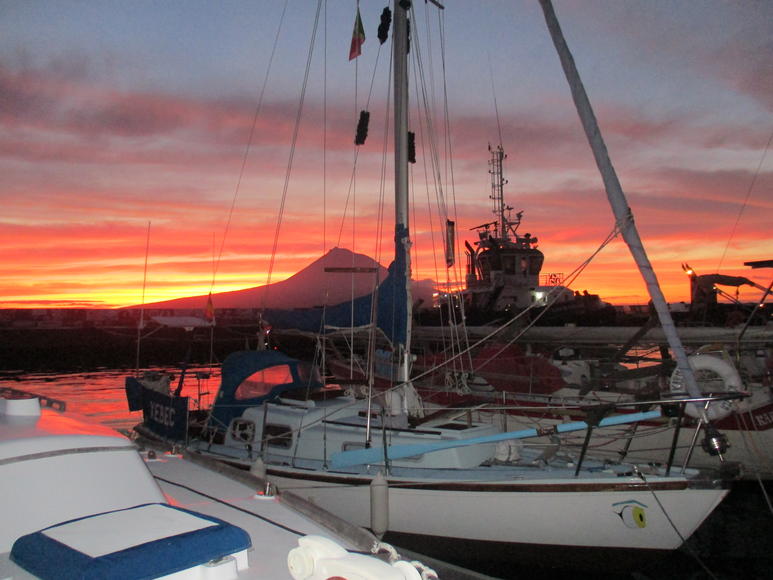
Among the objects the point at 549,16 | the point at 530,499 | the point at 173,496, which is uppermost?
the point at 549,16

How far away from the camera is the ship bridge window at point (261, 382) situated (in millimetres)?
10867

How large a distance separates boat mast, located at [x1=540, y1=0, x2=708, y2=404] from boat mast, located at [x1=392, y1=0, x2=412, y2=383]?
4.09 meters

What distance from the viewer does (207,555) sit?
3.17m

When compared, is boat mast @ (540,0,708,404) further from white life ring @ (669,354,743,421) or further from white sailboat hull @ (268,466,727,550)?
white life ring @ (669,354,743,421)

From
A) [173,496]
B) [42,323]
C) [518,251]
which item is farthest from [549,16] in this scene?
[42,323]

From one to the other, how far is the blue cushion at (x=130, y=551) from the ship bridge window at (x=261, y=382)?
737 centimetres

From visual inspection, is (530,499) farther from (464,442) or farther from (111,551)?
(111,551)

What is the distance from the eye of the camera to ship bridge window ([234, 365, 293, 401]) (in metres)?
10.9

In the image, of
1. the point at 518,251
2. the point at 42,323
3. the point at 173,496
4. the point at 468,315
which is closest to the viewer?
the point at 173,496

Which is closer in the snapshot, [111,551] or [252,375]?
[111,551]

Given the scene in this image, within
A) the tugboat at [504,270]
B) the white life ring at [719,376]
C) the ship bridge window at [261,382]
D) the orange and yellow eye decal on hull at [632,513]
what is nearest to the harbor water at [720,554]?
the orange and yellow eye decal on hull at [632,513]

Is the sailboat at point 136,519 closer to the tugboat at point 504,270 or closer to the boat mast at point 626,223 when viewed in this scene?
the boat mast at point 626,223

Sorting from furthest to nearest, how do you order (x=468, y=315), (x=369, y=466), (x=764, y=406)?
(x=468, y=315) → (x=764, y=406) → (x=369, y=466)

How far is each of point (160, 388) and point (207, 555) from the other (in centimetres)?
1090
